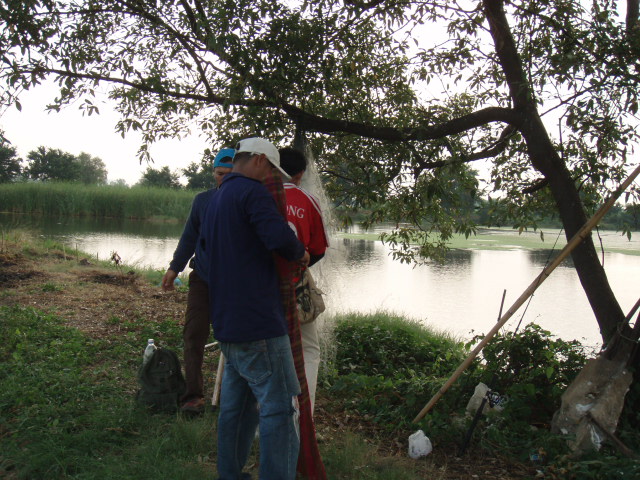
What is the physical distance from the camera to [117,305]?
745 cm

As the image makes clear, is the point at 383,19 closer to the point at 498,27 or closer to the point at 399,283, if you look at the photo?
the point at 498,27

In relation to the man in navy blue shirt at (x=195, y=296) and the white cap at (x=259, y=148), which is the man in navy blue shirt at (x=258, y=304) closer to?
the white cap at (x=259, y=148)

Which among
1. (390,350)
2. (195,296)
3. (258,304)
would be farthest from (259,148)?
(390,350)

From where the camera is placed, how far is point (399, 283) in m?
13.3

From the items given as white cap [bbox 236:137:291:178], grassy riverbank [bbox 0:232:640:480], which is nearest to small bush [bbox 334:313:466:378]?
grassy riverbank [bbox 0:232:640:480]

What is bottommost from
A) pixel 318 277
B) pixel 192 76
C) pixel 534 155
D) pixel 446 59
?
pixel 318 277

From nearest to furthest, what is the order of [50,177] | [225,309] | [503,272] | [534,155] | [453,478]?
1. [225,309]
2. [453,478]
3. [534,155]
4. [503,272]
5. [50,177]

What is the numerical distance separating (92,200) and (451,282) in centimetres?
2106

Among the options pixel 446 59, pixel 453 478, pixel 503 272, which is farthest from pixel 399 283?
pixel 453 478

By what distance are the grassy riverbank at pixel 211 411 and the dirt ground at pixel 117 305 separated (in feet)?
0.06

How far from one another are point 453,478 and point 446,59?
4.08 m

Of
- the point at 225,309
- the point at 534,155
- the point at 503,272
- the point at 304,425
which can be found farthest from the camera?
the point at 503,272

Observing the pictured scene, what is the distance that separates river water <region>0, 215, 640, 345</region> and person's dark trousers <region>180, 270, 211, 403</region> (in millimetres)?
868

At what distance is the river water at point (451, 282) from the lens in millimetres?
Answer: 8711
